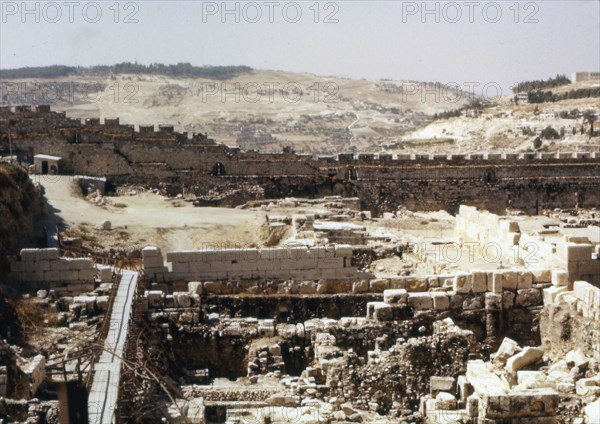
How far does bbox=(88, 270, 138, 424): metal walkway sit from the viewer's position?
10.7m

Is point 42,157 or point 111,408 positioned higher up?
point 42,157

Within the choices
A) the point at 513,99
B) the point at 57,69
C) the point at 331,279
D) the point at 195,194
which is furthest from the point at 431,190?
the point at 57,69

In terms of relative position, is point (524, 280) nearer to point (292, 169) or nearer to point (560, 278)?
point (560, 278)

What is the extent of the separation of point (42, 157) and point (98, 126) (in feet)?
9.01

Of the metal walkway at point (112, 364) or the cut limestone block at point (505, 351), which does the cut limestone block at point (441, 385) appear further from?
the metal walkway at point (112, 364)

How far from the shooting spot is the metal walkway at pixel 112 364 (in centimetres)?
1074

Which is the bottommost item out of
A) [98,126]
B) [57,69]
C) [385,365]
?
[385,365]

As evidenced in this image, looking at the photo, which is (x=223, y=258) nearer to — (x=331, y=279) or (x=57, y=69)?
(x=331, y=279)

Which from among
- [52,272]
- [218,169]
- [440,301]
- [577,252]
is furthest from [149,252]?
[218,169]

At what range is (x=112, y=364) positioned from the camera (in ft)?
40.2

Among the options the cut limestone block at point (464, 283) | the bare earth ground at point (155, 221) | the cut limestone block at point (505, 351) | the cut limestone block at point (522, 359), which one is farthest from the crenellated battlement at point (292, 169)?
the cut limestone block at point (522, 359)

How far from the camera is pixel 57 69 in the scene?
145250 mm

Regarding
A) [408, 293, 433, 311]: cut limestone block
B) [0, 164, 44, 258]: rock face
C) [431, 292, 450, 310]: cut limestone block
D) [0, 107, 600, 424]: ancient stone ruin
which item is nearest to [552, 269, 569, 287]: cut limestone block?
[0, 107, 600, 424]: ancient stone ruin

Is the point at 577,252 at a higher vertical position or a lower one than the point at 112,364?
higher
